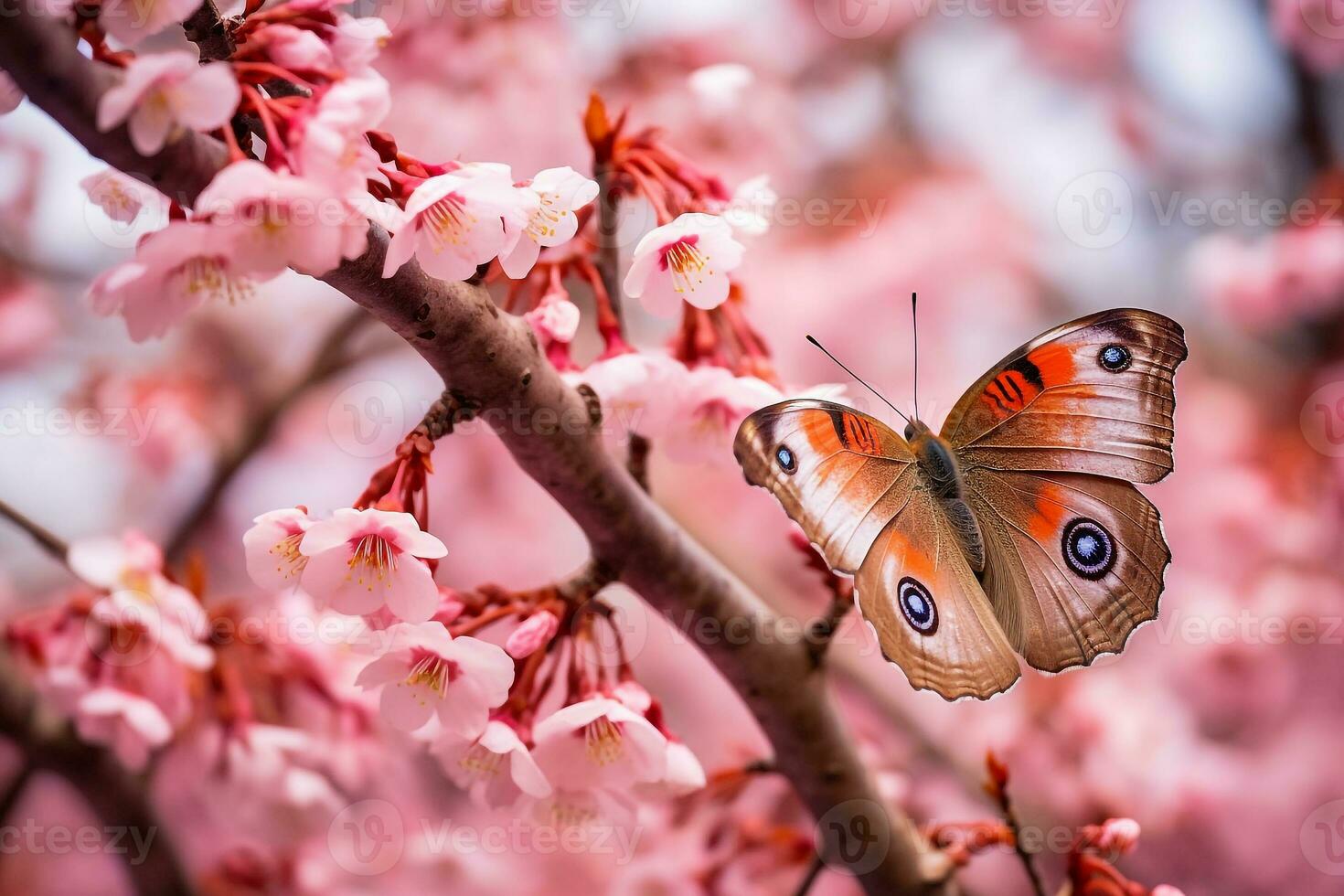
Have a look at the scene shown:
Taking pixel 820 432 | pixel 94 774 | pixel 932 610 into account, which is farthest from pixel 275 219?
pixel 94 774

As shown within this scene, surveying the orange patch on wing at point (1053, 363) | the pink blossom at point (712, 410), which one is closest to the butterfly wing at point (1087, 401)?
the orange patch on wing at point (1053, 363)

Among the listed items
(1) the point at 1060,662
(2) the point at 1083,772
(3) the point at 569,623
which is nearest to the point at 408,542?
(3) the point at 569,623

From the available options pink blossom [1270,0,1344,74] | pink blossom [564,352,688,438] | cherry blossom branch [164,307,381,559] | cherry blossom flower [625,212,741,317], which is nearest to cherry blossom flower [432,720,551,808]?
pink blossom [564,352,688,438]

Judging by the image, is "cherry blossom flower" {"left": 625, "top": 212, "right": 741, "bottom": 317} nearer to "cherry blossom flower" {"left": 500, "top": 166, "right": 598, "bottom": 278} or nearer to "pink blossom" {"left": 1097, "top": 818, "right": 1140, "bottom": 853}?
"cherry blossom flower" {"left": 500, "top": 166, "right": 598, "bottom": 278}

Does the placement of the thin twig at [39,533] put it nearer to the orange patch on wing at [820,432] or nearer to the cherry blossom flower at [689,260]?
the cherry blossom flower at [689,260]

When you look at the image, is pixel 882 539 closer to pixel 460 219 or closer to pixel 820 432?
pixel 820 432
